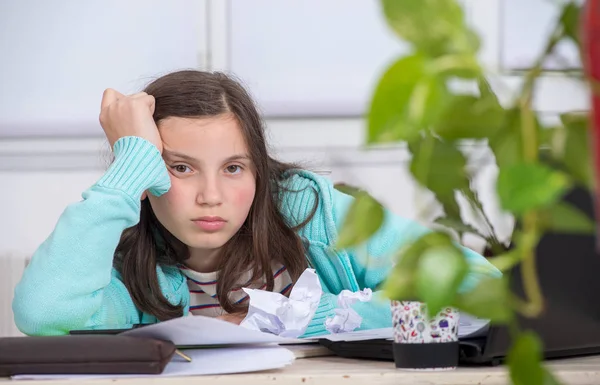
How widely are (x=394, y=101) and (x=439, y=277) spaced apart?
0.05 meters

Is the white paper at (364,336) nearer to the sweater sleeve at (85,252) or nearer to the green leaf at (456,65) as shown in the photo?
the sweater sleeve at (85,252)

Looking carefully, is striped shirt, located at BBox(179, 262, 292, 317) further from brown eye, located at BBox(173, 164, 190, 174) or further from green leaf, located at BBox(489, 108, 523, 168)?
green leaf, located at BBox(489, 108, 523, 168)

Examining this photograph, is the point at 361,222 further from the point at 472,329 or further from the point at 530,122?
the point at 472,329

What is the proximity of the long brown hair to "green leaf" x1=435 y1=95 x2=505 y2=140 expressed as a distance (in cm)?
126

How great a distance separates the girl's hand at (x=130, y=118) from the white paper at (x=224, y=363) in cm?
69

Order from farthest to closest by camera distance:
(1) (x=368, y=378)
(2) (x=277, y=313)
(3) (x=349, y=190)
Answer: (2) (x=277, y=313) → (1) (x=368, y=378) → (3) (x=349, y=190)

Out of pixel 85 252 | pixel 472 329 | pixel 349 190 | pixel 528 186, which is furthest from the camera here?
pixel 85 252

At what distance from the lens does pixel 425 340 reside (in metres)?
0.74

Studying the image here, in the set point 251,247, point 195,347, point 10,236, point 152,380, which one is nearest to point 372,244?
point 251,247

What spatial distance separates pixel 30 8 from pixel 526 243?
3025 mm

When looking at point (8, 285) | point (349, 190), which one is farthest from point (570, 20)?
point (8, 285)

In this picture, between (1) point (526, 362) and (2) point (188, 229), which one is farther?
(2) point (188, 229)

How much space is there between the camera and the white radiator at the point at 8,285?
2.61 meters

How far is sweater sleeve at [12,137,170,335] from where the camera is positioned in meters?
1.29
